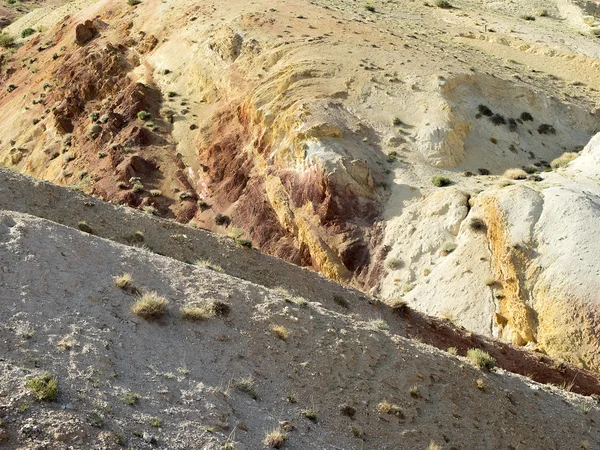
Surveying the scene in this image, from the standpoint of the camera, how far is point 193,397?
39.3 feet

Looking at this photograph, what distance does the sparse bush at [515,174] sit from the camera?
29953 millimetres

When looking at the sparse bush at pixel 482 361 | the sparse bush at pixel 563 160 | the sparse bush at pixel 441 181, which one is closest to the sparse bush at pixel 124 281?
the sparse bush at pixel 482 361

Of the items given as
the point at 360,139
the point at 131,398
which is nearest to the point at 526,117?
the point at 360,139

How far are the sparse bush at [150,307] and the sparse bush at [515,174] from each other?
1968cm

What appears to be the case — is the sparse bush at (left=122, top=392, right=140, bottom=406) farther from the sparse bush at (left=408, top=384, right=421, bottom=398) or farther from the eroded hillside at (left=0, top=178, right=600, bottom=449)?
the sparse bush at (left=408, top=384, right=421, bottom=398)

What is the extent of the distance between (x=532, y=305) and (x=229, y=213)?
1440 centimetres

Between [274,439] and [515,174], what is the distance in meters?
21.4

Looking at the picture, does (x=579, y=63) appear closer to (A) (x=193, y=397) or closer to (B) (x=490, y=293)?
(B) (x=490, y=293)

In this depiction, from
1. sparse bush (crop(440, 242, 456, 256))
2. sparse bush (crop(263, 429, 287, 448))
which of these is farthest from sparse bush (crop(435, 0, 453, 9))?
sparse bush (crop(263, 429, 287, 448))

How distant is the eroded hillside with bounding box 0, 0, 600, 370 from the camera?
2459 centimetres

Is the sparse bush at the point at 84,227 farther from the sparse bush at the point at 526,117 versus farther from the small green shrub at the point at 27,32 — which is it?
the small green shrub at the point at 27,32

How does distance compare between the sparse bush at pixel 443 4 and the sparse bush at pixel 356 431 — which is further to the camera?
the sparse bush at pixel 443 4

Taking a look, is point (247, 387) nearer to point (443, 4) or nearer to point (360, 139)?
point (360, 139)

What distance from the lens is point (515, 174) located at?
30.1 metres
